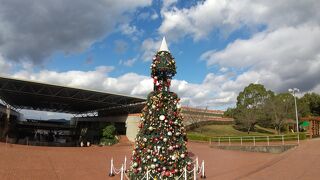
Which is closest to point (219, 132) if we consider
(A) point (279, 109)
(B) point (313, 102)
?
(A) point (279, 109)

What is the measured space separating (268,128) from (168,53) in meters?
45.1

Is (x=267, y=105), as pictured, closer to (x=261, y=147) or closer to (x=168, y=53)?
(x=261, y=147)

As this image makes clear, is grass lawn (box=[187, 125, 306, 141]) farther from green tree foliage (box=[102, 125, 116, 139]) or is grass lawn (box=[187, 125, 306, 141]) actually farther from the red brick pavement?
the red brick pavement

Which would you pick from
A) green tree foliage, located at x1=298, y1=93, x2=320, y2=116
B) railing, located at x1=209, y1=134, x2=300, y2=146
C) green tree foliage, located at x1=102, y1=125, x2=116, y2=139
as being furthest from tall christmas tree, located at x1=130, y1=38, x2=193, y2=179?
green tree foliage, located at x1=298, y1=93, x2=320, y2=116

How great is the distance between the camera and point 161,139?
11.6 metres

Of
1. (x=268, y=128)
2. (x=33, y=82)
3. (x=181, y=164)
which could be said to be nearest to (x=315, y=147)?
(x=181, y=164)

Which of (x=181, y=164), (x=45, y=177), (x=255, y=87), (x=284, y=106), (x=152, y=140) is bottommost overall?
(x=45, y=177)

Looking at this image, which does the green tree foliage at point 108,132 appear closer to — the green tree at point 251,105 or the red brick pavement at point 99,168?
the red brick pavement at point 99,168

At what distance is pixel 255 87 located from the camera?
49438mm

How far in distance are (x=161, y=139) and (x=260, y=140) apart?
21.7 m

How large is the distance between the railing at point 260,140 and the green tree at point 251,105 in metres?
12.3

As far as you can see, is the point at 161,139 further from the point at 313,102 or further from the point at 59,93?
the point at 313,102

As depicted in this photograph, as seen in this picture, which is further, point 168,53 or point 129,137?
point 129,137

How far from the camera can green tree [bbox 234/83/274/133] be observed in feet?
148
